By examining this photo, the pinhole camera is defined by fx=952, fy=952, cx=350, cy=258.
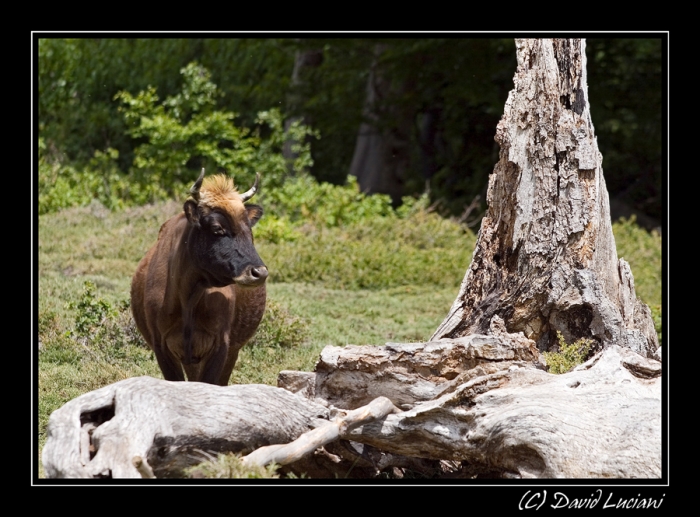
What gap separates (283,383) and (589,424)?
91.5 inches

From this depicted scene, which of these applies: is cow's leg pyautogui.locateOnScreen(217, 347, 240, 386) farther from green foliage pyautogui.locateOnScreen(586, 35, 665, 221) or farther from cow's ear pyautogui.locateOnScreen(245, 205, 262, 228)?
green foliage pyautogui.locateOnScreen(586, 35, 665, 221)

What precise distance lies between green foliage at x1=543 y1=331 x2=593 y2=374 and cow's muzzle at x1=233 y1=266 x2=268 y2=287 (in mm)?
2162

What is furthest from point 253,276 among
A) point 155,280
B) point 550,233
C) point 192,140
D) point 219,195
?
point 192,140

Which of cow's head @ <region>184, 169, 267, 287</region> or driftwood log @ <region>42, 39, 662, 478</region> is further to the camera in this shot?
cow's head @ <region>184, 169, 267, 287</region>

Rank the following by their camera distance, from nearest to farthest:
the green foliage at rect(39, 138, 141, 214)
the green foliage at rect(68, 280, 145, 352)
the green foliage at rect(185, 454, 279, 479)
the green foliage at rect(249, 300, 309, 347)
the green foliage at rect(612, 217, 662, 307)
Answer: the green foliage at rect(185, 454, 279, 479), the green foliage at rect(68, 280, 145, 352), the green foliage at rect(249, 300, 309, 347), the green foliage at rect(612, 217, 662, 307), the green foliage at rect(39, 138, 141, 214)

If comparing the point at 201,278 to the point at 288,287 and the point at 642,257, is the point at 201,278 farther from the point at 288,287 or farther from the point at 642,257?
the point at 642,257

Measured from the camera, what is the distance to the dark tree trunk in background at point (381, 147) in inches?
879

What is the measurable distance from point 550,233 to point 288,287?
644 centimetres

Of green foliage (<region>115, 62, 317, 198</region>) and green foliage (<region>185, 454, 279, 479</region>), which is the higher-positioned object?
green foliage (<region>115, 62, 317, 198</region>)

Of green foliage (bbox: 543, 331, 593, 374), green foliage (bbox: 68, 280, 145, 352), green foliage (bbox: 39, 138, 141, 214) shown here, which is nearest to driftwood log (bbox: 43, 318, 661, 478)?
green foliage (bbox: 543, 331, 593, 374)

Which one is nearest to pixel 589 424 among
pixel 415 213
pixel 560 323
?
pixel 560 323

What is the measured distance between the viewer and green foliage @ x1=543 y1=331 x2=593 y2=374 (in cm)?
682
